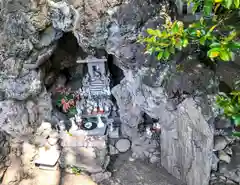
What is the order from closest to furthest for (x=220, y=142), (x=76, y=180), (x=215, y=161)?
(x=220, y=142)
(x=215, y=161)
(x=76, y=180)

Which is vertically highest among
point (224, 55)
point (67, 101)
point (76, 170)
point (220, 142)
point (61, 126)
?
point (224, 55)

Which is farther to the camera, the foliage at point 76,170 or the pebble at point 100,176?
the foliage at point 76,170

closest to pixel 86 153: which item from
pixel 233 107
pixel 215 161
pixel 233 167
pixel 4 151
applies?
pixel 4 151

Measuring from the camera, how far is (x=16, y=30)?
194 inches

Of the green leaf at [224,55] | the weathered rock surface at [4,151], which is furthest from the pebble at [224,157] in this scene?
the weathered rock surface at [4,151]

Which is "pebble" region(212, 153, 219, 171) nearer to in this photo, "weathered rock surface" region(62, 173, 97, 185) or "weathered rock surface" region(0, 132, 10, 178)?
"weathered rock surface" region(62, 173, 97, 185)

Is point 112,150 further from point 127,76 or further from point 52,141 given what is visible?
point 127,76

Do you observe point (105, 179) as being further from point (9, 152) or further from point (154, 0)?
point (154, 0)

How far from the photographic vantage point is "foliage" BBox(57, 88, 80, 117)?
650 centimetres

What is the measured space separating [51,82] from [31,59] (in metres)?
1.29

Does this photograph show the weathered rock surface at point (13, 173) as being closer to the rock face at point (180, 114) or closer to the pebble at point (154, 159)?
the rock face at point (180, 114)

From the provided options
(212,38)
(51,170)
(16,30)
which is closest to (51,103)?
(51,170)

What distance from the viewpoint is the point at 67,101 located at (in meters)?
6.57

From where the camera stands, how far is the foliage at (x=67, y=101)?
650cm
